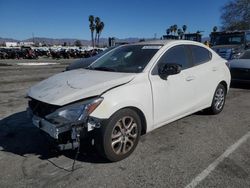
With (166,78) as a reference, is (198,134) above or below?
below

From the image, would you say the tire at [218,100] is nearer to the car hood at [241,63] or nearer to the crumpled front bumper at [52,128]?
the crumpled front bumper at [52,128]

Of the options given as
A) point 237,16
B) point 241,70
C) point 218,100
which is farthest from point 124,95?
point 237,16

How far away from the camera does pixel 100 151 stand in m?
3.57

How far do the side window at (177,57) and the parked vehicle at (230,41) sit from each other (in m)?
9.69

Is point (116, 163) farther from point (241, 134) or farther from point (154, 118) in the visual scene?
point (241, 134)

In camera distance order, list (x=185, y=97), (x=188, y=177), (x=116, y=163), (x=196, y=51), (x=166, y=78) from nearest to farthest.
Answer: (x=188, y=177), (x=116, y=163), (x=166, y=78), (x=185, y=97), (x=196, y=51)

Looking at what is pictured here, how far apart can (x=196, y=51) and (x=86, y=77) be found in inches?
91.9

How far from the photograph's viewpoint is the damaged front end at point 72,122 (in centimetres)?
339

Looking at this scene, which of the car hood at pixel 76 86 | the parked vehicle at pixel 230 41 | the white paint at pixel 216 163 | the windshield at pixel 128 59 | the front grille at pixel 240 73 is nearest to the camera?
the white paint at pixel 216 163

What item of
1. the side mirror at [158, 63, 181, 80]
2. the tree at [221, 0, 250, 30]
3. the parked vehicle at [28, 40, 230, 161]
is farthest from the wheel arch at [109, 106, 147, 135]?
the tree at [221, 0, 250, 30]

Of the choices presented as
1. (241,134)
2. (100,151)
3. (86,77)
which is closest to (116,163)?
(100,151)

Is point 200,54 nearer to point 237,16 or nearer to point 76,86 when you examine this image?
point 76,86

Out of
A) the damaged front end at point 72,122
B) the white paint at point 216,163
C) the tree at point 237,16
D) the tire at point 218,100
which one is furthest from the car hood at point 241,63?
the tree at point 237,16

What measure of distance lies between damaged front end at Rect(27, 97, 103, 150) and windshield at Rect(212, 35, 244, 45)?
13.8m
